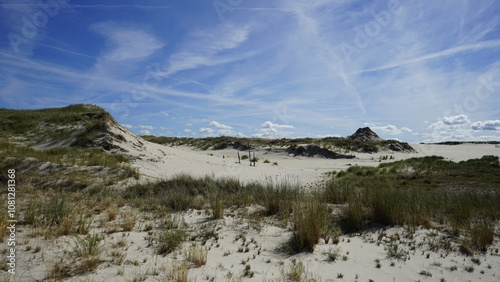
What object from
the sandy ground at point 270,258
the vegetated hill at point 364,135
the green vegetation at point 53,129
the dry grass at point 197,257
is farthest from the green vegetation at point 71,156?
Result: the vegetated hill at point 364,135

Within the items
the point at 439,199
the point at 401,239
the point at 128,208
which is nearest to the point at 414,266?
the point at 401,239

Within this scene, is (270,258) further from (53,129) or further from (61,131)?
(53,129)

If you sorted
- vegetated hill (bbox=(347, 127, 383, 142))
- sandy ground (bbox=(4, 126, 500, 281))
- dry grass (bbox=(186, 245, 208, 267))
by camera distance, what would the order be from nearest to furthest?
sandy ground (bbox=(4, 126, 500, 281))
dry grass (bbox=(186, 245, 208, 267))
vegetated hill (bbox=(347, 127, 383, 142))

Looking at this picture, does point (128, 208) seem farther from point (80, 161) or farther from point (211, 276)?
point (80, 161)

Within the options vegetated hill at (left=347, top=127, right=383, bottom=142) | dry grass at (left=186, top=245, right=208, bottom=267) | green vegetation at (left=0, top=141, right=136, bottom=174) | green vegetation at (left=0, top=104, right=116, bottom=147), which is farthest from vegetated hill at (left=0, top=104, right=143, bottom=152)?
vegetated hill at (left=347, top=127, right=383, bottom=142)

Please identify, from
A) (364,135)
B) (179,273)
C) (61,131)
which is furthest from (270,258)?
(364,135)

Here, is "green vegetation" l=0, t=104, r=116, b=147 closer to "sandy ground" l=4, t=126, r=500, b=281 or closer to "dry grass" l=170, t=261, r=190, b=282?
"sandy ground" l=4, t=126, r=500, b=281

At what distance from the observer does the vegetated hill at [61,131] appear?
18.0 metres

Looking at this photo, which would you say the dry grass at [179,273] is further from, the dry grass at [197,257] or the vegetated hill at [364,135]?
the vegetated hill at [364,135]

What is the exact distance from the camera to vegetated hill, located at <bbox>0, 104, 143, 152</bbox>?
711 inches

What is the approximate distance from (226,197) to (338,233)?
12.9 feet

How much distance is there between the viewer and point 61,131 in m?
20.4

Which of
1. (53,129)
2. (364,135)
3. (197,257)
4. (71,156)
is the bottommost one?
(197,257)

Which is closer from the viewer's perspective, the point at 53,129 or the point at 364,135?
the point at 53,129
